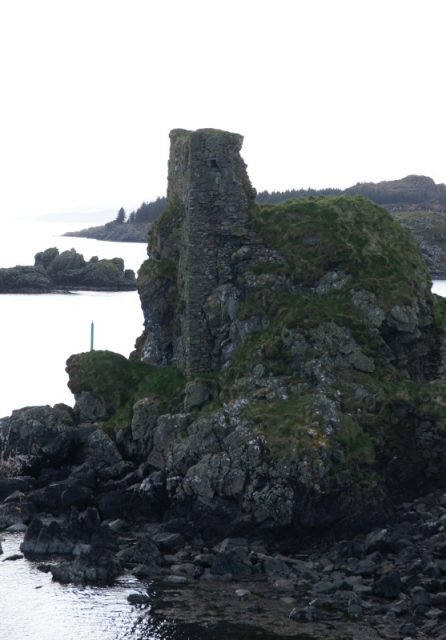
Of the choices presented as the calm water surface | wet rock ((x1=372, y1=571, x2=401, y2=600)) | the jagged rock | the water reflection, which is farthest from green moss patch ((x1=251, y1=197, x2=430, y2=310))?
the calm water surface

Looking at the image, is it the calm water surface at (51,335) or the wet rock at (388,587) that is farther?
the calm water surface at (51,335)

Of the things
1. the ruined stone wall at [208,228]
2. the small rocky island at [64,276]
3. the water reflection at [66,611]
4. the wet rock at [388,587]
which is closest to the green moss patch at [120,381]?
the ruined stone wall at [208,228]

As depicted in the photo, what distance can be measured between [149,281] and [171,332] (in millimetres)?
2900

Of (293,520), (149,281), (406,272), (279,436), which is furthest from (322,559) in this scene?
(149,281)

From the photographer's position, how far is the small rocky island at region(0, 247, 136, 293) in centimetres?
14762

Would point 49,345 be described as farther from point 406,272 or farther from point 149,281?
point 406,272

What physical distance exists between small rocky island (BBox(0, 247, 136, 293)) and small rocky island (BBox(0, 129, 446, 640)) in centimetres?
9153

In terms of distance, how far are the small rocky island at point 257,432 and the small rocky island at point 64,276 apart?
91.5 metres

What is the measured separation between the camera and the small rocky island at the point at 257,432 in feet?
125

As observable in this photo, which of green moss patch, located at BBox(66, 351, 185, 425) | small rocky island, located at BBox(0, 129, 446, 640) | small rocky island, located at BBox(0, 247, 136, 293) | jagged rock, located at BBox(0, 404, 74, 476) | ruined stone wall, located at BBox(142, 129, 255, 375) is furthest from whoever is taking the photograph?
small rocky island, located at BBox(0, 247, 136, 293)

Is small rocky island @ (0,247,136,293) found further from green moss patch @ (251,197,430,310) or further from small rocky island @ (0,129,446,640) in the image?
green moss patch @ (251,197,430,310)

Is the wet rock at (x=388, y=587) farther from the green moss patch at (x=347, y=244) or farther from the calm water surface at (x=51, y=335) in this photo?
the calm water surface at (x=51, y=335)

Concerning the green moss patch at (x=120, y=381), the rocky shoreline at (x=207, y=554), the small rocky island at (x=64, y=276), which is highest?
the small rocky island at (x=64, y=276)

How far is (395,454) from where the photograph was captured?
149 feet
